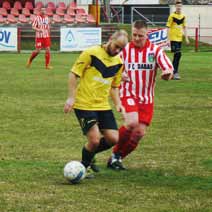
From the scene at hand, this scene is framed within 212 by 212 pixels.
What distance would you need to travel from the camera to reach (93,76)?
353 inches

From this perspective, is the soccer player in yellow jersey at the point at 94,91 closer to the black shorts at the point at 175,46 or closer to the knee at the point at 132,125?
the knee at the point at 132,125

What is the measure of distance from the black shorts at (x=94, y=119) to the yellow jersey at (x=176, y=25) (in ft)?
46.9

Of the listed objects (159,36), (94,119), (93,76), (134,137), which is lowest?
(159,36)

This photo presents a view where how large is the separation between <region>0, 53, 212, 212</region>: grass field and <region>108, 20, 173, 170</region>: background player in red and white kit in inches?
12.8

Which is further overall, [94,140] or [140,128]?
[140,128]

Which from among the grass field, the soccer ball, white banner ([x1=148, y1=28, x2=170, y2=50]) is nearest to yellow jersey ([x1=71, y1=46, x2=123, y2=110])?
the soccer ball

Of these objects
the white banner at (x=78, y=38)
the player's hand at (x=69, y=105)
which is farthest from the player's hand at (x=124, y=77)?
the white banner at (x=78, y=38)

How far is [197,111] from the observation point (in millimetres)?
15664

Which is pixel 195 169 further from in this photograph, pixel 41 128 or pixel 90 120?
pixel 41 128

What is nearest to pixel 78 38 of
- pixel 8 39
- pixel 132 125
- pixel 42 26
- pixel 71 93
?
pixel 8 39

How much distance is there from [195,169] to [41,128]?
4.15 metres

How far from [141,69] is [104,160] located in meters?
1.44

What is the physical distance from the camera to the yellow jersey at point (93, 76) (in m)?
8.88

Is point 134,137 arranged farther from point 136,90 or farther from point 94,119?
point 94,119
